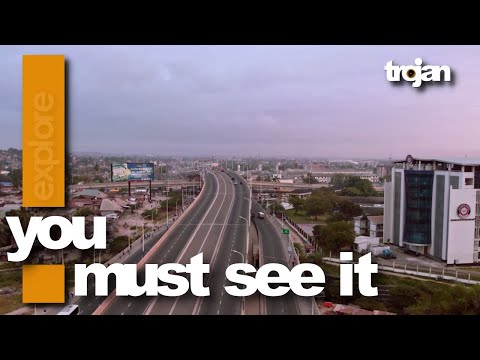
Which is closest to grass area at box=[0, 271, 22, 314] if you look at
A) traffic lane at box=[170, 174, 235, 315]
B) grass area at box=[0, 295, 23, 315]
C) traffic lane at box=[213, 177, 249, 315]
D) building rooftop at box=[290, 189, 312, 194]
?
grass area at box=[0, 295, 23, 315]

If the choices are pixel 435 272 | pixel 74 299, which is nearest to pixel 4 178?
pixel 74 299

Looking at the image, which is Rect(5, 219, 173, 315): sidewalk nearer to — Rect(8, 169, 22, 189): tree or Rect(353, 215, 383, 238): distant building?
Rect(8, 169, 22, 189): tree

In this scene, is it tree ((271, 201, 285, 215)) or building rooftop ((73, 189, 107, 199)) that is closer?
building rooftop ((73, 189, 107, 199))

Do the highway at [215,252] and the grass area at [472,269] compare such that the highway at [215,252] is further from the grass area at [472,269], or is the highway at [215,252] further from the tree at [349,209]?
the grass area at [472,269]

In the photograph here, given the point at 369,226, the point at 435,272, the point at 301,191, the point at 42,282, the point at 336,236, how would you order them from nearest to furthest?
the point at 42,282 < the point at 435,272 < the point at 336,236 < the point at 369,226 < the point at 301,191

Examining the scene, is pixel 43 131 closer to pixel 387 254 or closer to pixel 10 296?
pixel 10 296

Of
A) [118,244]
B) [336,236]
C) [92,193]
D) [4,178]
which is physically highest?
[4,178]
